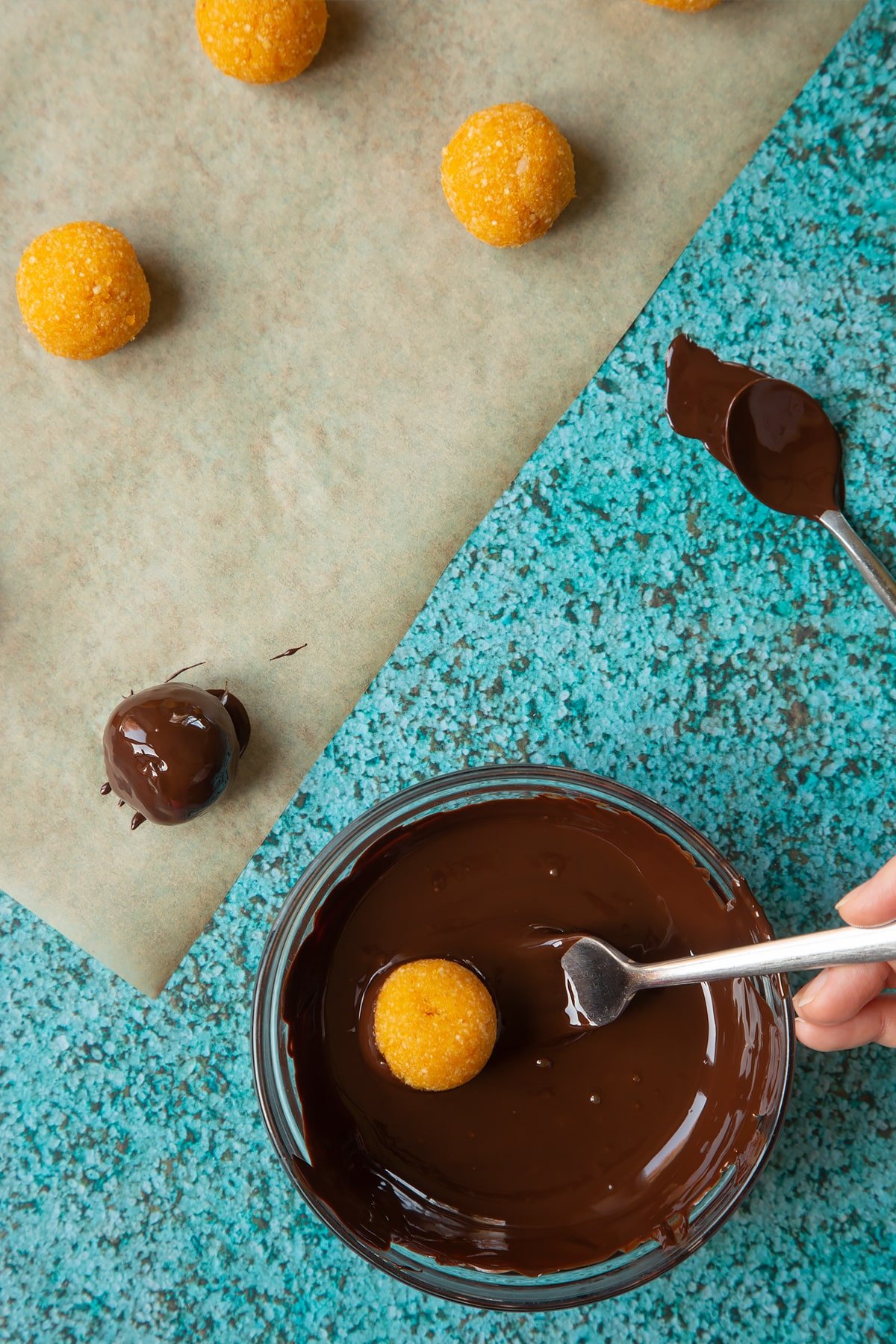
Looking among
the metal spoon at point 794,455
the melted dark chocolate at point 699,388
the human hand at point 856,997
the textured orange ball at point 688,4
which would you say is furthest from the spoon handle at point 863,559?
the textured orange ball at point 688,4

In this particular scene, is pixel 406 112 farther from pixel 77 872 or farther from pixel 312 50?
pixel 77 872

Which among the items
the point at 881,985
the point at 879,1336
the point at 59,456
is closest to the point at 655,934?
the point at 881,985

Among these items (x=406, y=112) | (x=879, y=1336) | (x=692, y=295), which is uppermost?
(x=406, y=112)

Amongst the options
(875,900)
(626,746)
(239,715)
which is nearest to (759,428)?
(626,746)

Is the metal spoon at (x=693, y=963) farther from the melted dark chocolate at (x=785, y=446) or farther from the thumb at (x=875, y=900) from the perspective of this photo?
the melted dark chocolate at (x=785, y=446)

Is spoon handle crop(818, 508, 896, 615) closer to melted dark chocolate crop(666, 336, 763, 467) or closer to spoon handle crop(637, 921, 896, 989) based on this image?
melted dark chocolate crop(666, 336, 763, 467)

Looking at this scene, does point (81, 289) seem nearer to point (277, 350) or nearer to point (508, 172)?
point (277, 350)
